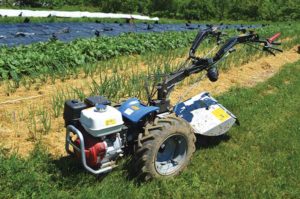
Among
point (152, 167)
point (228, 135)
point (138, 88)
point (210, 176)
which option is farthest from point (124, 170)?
point (138, 88)

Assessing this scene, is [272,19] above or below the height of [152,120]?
below

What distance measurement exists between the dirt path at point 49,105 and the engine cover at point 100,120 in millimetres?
1259

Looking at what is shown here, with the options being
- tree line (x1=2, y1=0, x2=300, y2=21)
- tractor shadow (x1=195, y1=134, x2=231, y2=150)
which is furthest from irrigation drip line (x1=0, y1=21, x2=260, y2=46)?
tree line (x1=2, y1=0, x2=300, y2=21)

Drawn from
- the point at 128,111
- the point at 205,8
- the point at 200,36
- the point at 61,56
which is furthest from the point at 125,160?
the point at 205,8

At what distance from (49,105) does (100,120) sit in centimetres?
310

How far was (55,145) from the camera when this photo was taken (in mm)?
5211

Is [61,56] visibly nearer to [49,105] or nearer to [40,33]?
[49,105]

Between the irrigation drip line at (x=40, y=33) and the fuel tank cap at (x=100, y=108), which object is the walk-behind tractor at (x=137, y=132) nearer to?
the fuel tank cap at (x=100, y=108)

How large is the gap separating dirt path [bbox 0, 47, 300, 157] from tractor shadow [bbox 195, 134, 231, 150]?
1864mm

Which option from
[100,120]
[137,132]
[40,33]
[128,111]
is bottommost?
[40,33]

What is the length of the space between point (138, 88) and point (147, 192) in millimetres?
3423

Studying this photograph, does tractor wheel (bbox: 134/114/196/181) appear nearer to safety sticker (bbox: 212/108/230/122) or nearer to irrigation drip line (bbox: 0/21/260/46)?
safety sticker (bbox: 212/108/230/122)

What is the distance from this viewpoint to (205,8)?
→ 47.5 m

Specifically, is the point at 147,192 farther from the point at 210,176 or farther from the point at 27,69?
the point at 27,69
